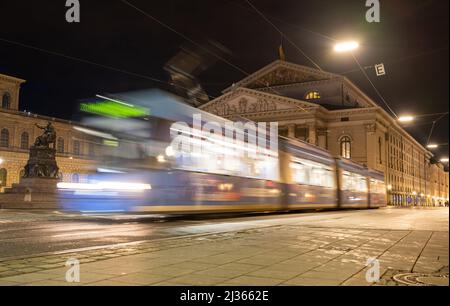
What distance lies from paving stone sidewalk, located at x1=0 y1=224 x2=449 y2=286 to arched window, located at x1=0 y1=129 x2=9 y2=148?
65.3 m

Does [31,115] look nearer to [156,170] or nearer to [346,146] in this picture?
[346,146]

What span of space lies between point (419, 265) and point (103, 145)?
1046 centimetres

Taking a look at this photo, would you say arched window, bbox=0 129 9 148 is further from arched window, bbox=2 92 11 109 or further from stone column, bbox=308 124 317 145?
stone column, bbox=308 124 317 145

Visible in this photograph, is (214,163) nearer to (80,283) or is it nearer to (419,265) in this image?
(419,265)

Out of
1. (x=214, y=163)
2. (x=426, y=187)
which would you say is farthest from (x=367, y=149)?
(x=214, y=163)

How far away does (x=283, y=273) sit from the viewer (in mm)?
6125

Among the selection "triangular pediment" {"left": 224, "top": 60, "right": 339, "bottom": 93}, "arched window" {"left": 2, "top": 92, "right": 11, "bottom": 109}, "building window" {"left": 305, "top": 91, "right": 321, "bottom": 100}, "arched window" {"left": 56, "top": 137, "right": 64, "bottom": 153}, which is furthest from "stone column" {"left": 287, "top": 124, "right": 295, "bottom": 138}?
"arched window" {"left": 2, "top": 92, "right": 11, "bottom": 109}

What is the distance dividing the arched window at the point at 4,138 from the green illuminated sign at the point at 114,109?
58.8m

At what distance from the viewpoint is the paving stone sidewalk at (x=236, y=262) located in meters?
5.64

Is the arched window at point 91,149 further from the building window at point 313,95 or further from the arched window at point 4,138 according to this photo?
the building window at point 313,95

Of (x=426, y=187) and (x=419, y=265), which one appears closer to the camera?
(x=419, y=265)

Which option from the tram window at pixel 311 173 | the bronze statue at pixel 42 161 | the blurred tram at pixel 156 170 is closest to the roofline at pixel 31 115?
the bronze statue at pixel 42 161

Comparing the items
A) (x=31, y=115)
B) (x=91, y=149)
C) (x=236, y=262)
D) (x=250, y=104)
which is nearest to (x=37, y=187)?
(x=91, y=149)

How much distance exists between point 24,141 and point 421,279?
72.4 metres
